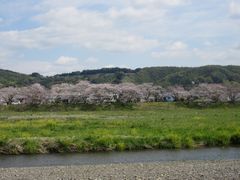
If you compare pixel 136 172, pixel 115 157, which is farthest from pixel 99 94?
pixel 136 172

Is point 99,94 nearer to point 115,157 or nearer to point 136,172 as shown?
point 115,157

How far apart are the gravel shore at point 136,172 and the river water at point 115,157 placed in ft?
12.1

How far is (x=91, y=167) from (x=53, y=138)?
9206 millimetres

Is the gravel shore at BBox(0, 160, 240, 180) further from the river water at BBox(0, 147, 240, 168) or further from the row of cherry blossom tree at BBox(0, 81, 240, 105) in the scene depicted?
the row of cherry blossom tree at BBox(0, 81, 240, 105)

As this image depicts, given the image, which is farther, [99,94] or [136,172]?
[99,94]

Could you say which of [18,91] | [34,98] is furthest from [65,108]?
[18,91]

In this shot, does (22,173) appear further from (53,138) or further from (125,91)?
(125,91)

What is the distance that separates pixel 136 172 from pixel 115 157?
7580 mm

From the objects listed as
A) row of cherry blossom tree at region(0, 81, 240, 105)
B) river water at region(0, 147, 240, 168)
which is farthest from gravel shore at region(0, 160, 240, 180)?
row of cherry blossom tree at region(0, 81, 240, 105)

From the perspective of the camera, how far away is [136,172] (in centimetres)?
2014

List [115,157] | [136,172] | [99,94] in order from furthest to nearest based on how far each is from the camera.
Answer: [99,94]
[115,157]
[136,172]

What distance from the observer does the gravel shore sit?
18672 mm

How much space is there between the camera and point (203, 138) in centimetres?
3253

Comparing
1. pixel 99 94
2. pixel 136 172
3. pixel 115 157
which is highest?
pixel 99 94
